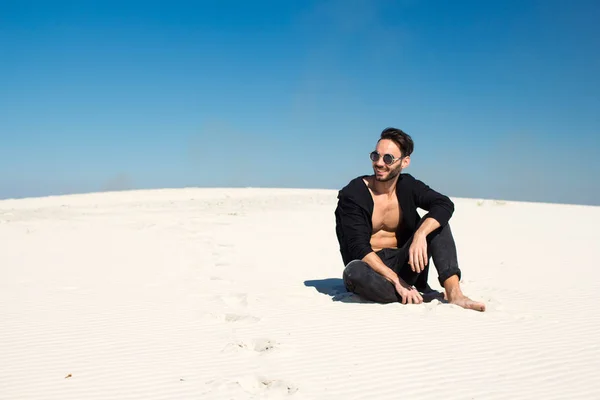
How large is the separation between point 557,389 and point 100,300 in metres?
4.21

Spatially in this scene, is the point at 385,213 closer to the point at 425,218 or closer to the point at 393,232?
the point at 393,232

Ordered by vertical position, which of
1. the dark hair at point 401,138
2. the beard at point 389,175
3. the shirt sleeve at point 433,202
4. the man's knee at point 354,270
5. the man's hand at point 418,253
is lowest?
the man's knee at point 354,270

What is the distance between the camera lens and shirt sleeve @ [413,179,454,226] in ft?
15.2

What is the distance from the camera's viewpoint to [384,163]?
4.66m

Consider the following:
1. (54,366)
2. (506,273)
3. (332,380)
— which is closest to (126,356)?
(54,366)

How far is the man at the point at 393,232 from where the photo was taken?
Result: 4.64m

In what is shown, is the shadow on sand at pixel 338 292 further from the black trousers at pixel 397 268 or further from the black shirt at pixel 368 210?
the black shirt at pixel 368 210

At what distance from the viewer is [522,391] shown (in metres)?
3.03

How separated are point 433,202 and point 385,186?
18.1 inches

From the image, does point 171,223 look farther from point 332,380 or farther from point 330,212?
point 332,380

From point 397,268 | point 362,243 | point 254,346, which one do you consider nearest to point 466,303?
point 397,268

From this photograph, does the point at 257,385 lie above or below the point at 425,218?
below

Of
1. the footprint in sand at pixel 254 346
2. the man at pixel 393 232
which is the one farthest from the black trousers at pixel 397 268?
the footprint in sand at pixel 254 346

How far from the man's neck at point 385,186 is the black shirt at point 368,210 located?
0.06 m
